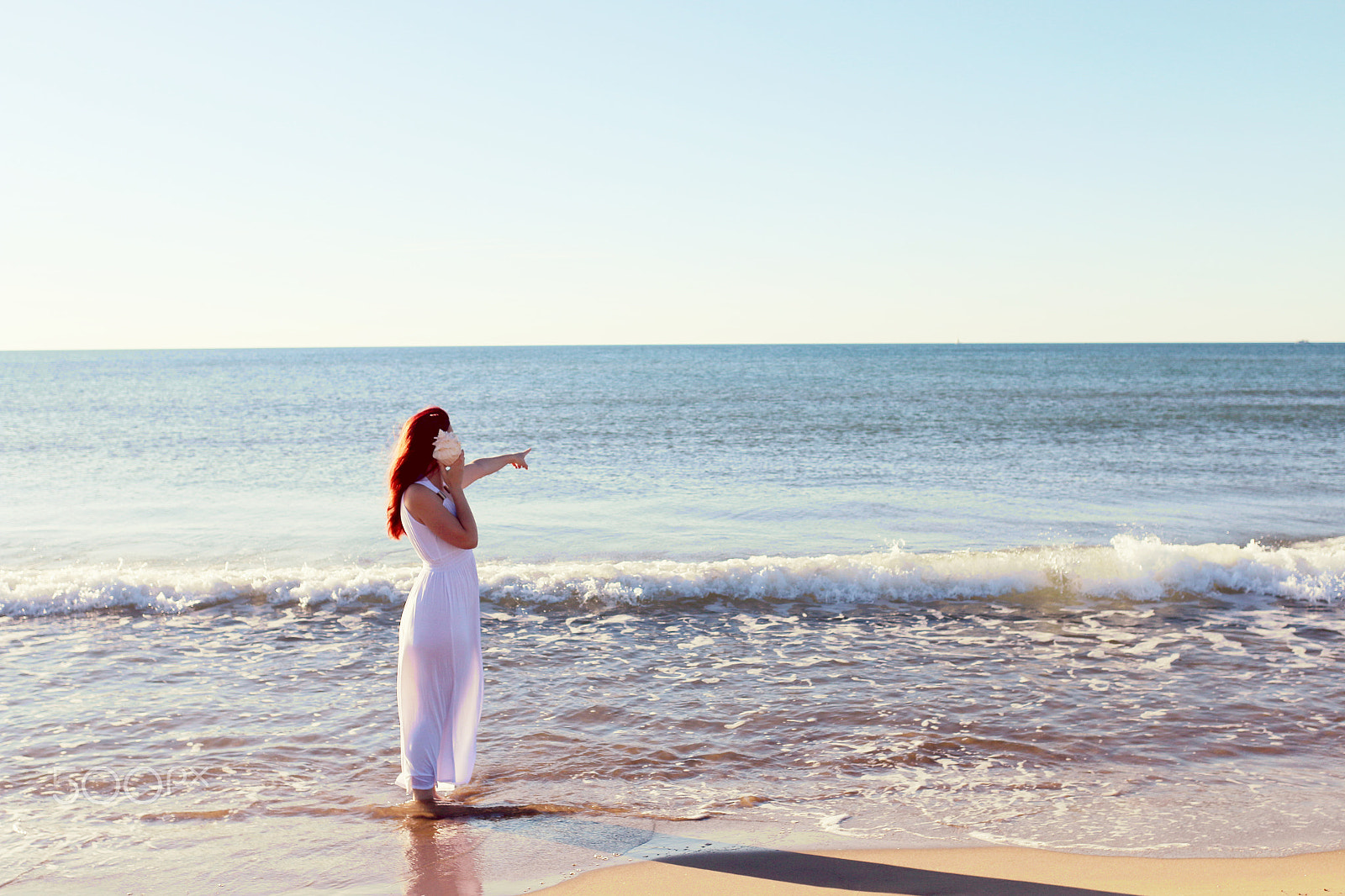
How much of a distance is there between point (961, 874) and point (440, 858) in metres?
2.41

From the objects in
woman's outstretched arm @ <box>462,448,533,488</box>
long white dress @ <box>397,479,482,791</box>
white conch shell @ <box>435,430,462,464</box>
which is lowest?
long white dress @ <box>397,479,482,791</box>

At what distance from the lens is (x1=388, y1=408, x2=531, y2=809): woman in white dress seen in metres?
4.34

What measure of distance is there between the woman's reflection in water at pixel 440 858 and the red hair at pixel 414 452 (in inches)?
59.2

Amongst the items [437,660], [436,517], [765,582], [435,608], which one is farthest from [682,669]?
[436,517]

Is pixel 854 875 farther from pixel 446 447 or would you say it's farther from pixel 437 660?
→ pixel 446 447

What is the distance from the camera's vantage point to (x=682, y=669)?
7113mm

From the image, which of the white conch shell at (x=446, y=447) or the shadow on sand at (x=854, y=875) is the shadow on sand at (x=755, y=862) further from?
the white conch shell at (x=446, y=447)

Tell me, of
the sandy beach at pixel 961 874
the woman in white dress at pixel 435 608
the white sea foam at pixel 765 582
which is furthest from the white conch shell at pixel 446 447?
the white sea foam at pixel 765 582

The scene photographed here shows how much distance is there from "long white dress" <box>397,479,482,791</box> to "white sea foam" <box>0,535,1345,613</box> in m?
4.61

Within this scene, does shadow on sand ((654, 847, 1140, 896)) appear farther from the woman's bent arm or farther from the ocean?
the woman's bent arm

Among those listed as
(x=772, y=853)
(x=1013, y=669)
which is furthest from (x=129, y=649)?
(x=1013, y=669)

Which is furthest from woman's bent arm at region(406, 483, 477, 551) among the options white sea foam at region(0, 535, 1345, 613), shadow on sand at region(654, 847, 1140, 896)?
white sea foam at region(0, 535, 1345, 613)

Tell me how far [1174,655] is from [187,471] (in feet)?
66.6

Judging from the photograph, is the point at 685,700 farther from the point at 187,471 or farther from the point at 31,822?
the point at 187,471
